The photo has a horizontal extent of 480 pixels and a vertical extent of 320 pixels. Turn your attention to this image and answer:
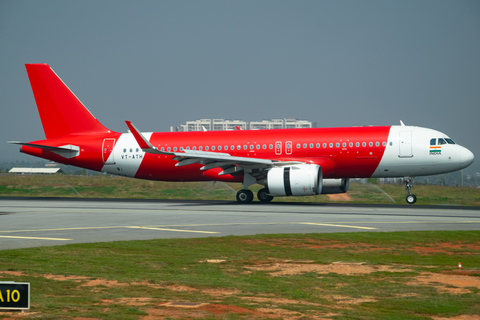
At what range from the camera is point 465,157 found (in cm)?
3009

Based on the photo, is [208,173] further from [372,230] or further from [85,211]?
[372,230]

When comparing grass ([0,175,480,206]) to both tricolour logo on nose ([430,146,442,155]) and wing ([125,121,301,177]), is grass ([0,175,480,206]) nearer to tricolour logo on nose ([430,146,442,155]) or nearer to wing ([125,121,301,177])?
tricolour logo on nose ([430,146,442,155])

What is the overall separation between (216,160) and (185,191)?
1237 centimetres

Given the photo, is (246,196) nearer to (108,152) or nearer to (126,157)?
(126,157)

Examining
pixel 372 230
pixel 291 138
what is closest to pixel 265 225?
pixel 372 230

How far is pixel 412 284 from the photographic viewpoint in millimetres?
9258

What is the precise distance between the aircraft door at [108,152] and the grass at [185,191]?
7233mm

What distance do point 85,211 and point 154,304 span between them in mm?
18995

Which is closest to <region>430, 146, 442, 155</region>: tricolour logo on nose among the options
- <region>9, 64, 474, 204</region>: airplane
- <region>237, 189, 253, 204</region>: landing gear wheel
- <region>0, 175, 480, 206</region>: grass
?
<region>9, 64, 474, 204</region>: airplane

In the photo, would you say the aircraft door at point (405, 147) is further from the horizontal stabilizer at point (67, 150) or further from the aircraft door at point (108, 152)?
the horizontal stabilizer at point (67, 150)

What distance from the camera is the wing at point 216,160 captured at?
2934 cm

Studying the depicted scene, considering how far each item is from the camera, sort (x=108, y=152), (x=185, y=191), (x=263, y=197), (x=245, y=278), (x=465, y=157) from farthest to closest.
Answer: (x=185, y=191) < (x=108, y=152) < (x=263, y=197) < (x=465, y=157) < (x=245, y=278)

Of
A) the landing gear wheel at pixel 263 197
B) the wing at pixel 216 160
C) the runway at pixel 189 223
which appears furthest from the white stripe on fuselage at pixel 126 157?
the runway at pixel 189 223

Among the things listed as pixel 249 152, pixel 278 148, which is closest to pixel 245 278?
pixel 278 148
